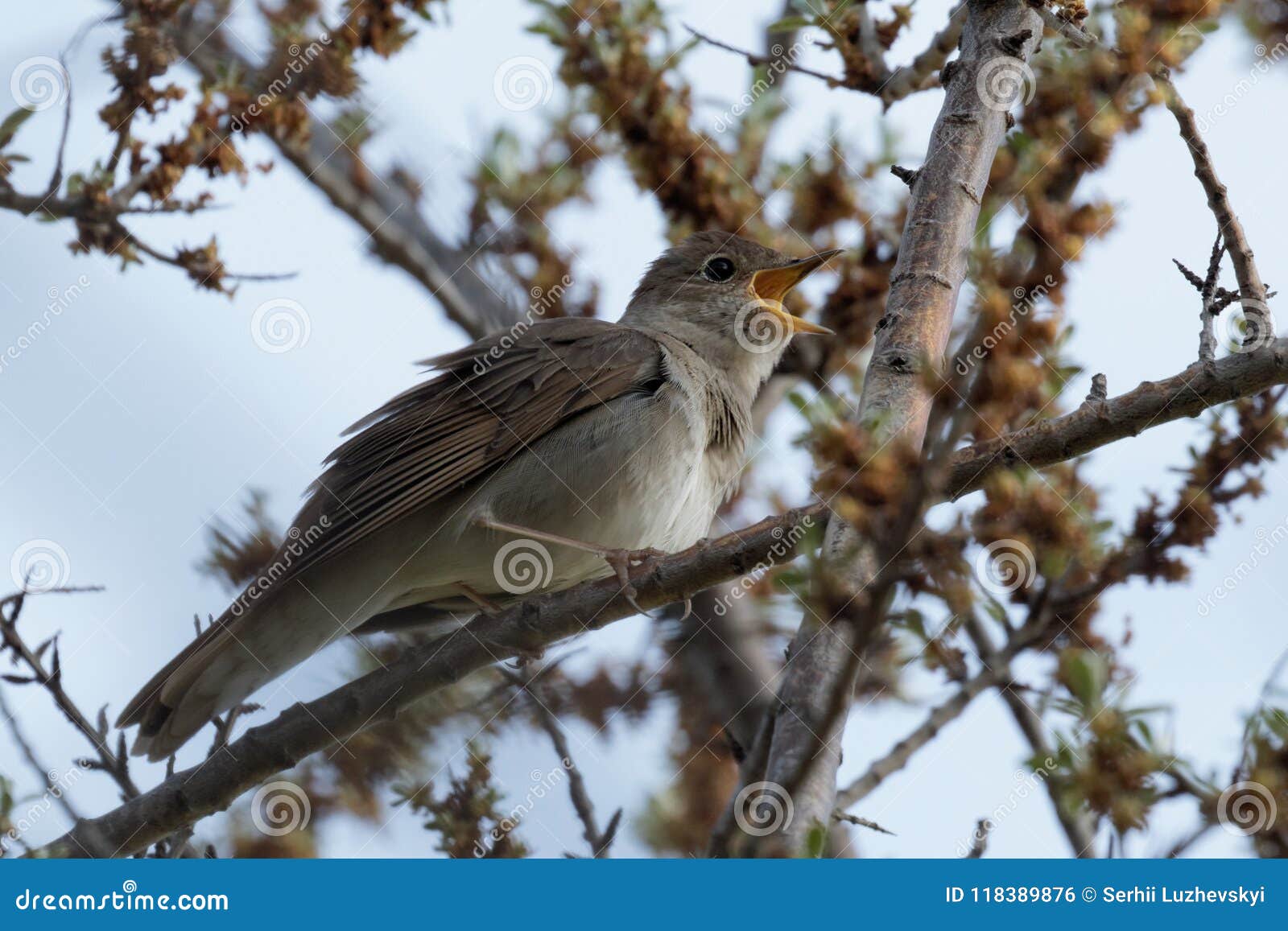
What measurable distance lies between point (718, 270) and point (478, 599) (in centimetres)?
225

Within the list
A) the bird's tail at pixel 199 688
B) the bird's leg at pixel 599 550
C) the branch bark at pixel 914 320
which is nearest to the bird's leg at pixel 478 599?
the bird's leg at pixel 599 550

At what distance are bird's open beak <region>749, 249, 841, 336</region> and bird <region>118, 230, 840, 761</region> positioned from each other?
0.06 metres

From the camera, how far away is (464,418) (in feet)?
19.0

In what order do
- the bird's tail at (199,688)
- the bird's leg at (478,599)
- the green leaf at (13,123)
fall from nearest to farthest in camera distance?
the green leaf at (13,123)
the bird's tail at (199,688)
the bird's leg at (478,599)

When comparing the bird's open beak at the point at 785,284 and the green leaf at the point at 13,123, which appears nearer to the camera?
the green leaf at the point at 13,123

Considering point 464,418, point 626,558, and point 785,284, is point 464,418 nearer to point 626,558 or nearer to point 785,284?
point 626,558

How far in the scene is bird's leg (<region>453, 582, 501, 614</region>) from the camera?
225 inches

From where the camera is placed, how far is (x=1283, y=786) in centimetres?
274

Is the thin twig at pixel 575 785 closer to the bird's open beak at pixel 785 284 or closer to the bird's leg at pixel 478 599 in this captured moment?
the bird's leg at pixel 478 599

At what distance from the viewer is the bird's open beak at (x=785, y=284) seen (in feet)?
20.7

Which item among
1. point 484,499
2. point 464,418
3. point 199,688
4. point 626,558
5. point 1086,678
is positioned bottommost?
point 1086,678

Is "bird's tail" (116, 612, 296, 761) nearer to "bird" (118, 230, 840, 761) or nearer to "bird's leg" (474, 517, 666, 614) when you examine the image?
"bird" (118, 230, 840, 761)

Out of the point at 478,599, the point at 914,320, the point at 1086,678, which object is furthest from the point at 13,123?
the point at 1086,678

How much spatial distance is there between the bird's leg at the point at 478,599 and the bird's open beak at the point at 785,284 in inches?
80.1
